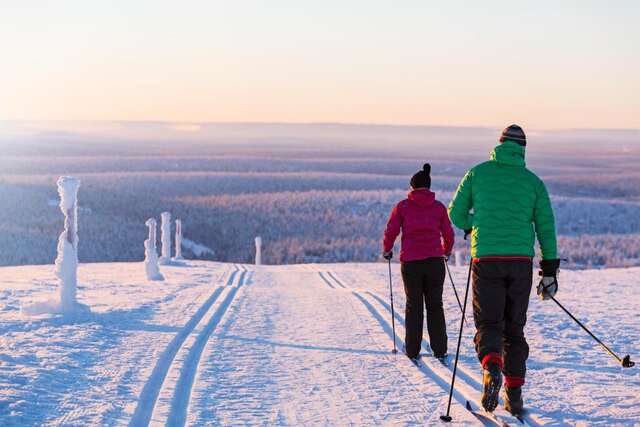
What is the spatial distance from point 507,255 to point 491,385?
1.02 m

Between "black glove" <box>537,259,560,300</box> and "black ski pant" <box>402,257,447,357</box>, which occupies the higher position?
"black glove" <box>537,259,560,300</box>

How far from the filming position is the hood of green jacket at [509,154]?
244 inches

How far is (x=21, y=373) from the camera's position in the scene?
737 centimetres

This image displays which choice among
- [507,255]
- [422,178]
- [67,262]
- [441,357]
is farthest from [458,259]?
[507,255]

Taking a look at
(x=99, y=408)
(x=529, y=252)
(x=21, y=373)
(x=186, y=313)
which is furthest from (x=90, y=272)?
(x=529, y=252)

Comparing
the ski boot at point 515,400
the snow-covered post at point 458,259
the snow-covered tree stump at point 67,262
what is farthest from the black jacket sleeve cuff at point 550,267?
the snow-covered post at point 458,259

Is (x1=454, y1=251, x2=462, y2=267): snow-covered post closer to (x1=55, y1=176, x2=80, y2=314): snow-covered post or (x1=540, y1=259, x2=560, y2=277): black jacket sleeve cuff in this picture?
(x1=55, y1=176, x2=80, y2=314): snow-covered post

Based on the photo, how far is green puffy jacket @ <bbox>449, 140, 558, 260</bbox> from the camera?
609 centimetres

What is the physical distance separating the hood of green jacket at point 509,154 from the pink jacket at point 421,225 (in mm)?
2103

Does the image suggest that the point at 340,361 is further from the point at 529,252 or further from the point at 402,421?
the point at 529,252

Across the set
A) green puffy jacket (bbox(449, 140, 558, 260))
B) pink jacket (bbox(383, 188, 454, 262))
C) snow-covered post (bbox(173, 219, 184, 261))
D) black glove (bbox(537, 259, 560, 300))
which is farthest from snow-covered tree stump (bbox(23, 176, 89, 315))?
snow-covered post (bbox(173, 219, 184, 261))

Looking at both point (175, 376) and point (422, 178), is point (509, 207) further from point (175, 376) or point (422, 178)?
point (175, 376)

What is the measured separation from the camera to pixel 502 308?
20.2ft

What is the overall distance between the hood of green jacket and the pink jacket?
210 cm
